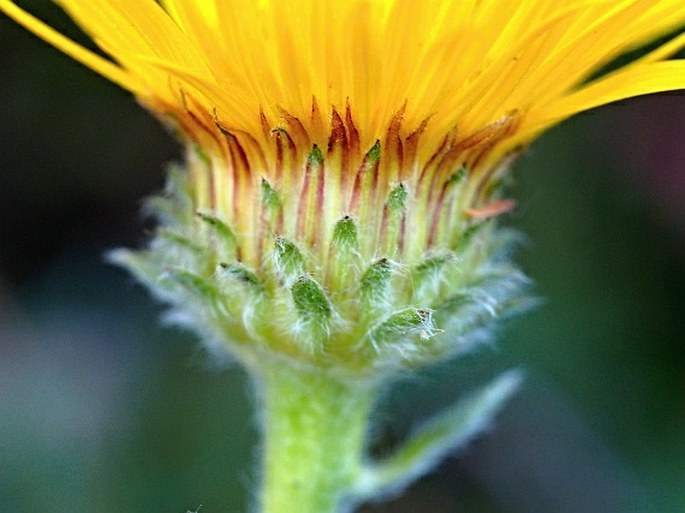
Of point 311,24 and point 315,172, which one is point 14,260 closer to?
point 315,172

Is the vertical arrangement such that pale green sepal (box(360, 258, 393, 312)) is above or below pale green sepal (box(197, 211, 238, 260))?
below

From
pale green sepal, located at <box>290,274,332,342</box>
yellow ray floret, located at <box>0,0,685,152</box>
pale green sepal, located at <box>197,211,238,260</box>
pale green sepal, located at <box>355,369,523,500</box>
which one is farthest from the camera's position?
pale green sepal, located at <box>355,369,523,500</box>

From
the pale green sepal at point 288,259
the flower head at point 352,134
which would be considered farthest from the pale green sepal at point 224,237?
the pale green sepal at point 288,259

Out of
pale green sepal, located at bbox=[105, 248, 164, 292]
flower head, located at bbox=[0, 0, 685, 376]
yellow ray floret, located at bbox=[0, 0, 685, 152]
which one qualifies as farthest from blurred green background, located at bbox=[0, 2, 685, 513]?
yellow ray floret, located at bbox=[0, 0, 685, 152]

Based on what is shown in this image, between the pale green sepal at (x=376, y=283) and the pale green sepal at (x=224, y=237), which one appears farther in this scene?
the pale green sepal at (x=224, y=237)

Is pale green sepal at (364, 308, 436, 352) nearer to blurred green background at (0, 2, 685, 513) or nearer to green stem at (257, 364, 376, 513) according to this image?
green stem at (257, 364, 376, 513)

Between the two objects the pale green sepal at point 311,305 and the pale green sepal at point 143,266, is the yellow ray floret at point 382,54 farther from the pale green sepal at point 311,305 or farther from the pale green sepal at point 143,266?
the pale green sepal at point 143,266

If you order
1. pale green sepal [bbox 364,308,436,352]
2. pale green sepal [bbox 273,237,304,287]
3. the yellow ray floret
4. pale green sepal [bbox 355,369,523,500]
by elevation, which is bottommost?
pale green sepal [bbox 355,369,523,500]
